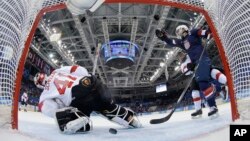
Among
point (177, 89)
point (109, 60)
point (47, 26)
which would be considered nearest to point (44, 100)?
point (47, 26)

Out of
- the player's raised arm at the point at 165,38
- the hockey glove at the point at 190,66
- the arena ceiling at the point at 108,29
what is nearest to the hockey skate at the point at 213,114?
the hockey glove at the point at 190,66

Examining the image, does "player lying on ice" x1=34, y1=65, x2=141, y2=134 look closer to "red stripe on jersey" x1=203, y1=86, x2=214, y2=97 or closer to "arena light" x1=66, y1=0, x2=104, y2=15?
"arena light" x1=66, y1=0, x2=104, y2=15

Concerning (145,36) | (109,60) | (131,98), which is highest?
(145,36)

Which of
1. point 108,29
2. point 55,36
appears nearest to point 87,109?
point 55,36

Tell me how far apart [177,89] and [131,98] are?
13.2 feet

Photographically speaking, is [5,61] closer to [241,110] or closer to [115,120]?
[115,120]

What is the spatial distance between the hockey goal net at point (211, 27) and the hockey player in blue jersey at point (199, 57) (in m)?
0.37

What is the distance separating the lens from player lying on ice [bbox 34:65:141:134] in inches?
78.5

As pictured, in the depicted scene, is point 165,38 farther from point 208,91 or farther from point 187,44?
point 208,91

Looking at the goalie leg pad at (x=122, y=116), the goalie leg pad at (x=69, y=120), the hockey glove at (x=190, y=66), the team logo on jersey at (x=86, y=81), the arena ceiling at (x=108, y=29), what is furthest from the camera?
the arena ceiling at (x=108, y=29)

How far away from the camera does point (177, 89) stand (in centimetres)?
1667

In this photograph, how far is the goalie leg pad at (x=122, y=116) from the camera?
231 cm

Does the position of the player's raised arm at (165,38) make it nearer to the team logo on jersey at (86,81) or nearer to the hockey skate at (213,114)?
the hockey skate at (213,114)

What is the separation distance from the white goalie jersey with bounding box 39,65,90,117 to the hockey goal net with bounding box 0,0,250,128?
0.24 m
